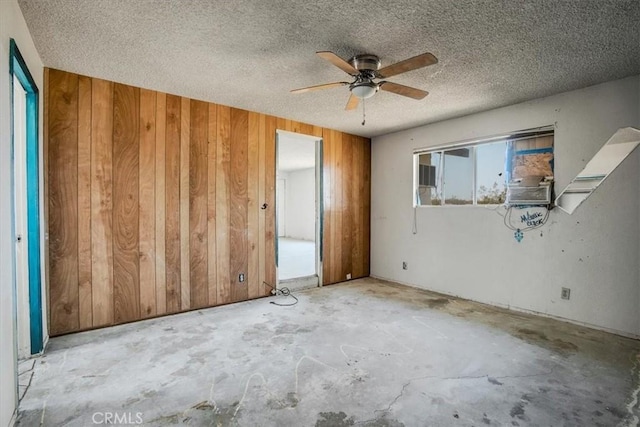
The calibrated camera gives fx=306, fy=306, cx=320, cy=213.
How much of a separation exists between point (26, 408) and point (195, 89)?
9.68 ft

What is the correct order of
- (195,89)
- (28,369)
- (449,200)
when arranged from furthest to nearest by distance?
(449,200)
(195,89)
(28,369)

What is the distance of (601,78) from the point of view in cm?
296

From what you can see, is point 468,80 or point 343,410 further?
point 468,80

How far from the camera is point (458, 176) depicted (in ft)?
14.3

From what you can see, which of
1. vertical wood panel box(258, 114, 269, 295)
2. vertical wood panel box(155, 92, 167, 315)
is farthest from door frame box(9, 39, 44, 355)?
vertical wood panel box(258, 114, 269, 295)

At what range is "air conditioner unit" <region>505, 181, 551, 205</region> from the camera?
3402 millimetres

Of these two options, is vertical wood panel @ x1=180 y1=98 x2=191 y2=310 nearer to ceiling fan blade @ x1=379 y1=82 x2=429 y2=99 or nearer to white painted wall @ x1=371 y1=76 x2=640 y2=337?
ceiling fan blade @ x1=379 y1=82 x2=429 y2=99

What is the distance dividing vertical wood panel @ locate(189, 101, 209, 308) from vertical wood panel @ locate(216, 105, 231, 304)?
0.16 meters

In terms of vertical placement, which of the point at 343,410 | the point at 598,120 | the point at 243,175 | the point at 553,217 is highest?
the point at 598,120

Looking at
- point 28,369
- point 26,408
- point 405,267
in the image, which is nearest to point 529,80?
point 405,267

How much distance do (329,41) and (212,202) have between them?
2.33 meters

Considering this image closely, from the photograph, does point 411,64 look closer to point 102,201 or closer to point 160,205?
point 160,205

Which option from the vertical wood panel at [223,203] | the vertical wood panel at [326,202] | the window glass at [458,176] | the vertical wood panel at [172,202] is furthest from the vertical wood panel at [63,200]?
the window glass at [458,176]

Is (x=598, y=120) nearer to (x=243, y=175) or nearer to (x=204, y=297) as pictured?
(x=243, y=175)
